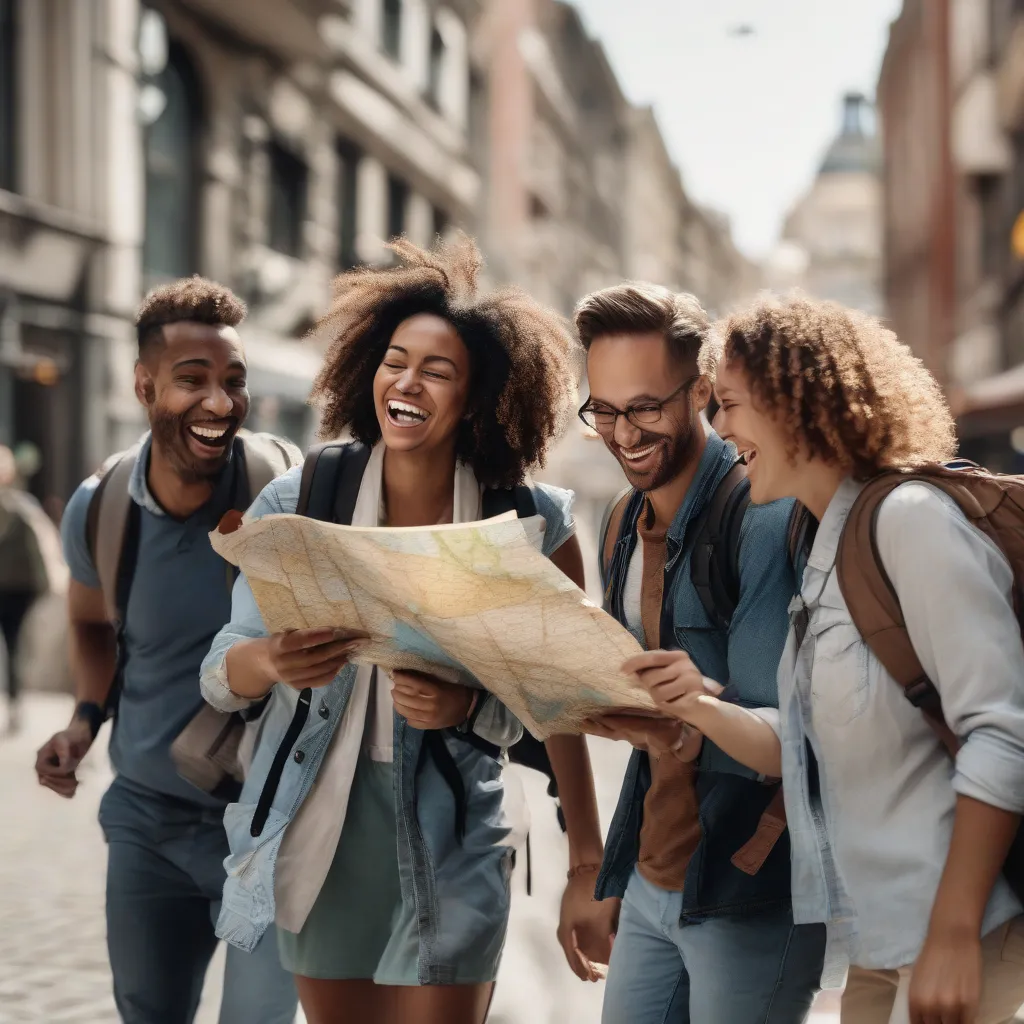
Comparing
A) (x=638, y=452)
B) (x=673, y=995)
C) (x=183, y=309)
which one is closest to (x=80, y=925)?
(x=183, y=309)

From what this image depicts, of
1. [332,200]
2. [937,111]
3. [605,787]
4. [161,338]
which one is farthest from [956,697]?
[937,111]

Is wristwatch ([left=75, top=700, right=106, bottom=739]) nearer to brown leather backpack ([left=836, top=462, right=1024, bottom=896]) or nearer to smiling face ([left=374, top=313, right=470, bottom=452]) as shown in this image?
smiling face ([left=374, top=313, right=470, bottom=452])

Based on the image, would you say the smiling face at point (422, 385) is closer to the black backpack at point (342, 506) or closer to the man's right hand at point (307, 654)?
the black backpack at point (342, 506)

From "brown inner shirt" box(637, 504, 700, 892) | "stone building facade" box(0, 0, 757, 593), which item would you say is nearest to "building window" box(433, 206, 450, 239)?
"stone building facade" box(0, 0, 757, 593)

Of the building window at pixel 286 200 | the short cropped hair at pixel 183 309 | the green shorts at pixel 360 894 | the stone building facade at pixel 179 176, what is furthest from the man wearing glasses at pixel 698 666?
the building window at pixel 286 200

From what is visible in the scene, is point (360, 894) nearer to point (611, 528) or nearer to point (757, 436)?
point (611, 528)

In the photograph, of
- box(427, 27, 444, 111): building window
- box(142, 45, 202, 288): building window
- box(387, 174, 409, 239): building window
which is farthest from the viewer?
box(427, 27, 444, 111): building window

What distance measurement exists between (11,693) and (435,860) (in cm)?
700

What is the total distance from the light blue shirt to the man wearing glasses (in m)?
0.23

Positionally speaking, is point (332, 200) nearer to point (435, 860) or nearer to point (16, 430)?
point (16, 430)

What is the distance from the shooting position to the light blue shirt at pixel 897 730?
73.2 inches

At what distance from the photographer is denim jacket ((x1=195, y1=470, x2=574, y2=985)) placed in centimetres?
264

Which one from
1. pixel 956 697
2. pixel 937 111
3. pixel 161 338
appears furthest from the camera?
pixel 937 111

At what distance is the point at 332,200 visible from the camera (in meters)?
21.3
